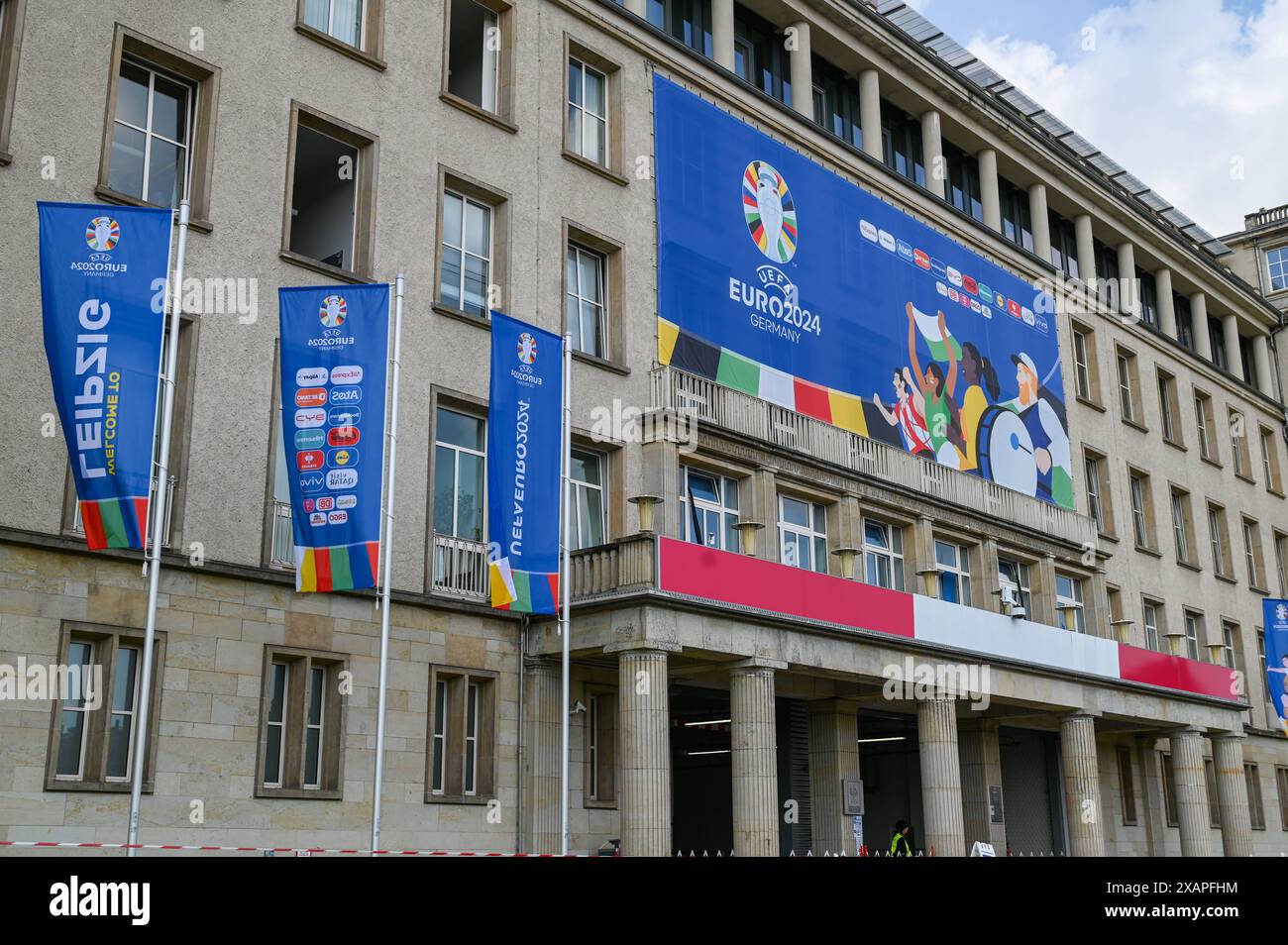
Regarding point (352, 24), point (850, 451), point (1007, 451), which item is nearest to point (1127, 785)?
point (1007, 451)

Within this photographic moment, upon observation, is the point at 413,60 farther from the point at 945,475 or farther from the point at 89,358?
the point at 945,475

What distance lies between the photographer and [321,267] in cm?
2222

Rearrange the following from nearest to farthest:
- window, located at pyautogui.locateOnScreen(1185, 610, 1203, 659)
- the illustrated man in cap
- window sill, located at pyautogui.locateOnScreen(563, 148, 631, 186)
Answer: window sill, located at pyautogui.locateOnScreen(563, 148, 631, 186)
the illustrated man in cap
window, located at pyautogui.locateOnScreen(1185, 610, 1203, 659)

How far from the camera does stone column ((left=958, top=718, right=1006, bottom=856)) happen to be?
34.0 meters

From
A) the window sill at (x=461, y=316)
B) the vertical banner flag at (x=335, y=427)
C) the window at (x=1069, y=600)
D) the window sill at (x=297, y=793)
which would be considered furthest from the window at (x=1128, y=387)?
the vertical banner flag at (x=335, y=427)

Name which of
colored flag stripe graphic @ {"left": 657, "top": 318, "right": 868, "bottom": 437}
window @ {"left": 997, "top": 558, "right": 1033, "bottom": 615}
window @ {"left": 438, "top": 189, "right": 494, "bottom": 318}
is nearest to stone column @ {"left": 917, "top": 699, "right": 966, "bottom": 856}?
colored flag stripe graphic @ {"left": 657, "top": 318, "right": 868, "bottom": 437}

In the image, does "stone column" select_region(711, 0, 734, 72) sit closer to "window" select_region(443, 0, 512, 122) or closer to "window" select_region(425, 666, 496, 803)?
"window" select_region(443, 0, 512, 122)

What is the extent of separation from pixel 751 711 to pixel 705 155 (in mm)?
13695

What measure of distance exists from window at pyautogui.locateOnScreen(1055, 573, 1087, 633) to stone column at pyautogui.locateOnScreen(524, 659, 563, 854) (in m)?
17.7

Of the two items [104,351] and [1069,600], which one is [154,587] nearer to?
[104,351]

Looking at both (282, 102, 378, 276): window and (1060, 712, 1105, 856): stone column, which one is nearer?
(282, 102, 378, 276): window

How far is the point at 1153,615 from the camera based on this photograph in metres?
44.9

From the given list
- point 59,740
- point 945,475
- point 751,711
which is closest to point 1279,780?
point 945,475

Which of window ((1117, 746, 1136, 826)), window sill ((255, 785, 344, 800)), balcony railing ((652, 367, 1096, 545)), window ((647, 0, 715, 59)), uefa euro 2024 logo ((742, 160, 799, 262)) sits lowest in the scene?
window sill ((255, 785, 344, 800))
